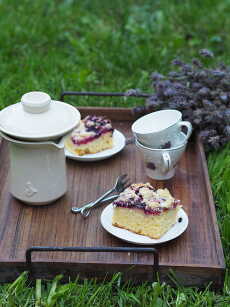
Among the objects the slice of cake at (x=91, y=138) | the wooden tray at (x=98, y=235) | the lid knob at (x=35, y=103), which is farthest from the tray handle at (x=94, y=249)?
the slice of cake at (x=91, y=138)

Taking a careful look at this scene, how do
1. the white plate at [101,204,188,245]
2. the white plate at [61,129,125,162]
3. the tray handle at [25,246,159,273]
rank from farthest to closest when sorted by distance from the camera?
1. the white plate at [61,129,125,162]
2. the white plate at [101,204,188,245]
3. the tray handle at [25,246,159,273]

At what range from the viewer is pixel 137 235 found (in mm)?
1885

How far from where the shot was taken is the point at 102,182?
2.25 m

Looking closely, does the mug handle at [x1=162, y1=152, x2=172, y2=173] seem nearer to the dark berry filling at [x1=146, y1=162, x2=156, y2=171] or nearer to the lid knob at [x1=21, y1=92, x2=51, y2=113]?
the dark berry filling at [x1=146, y1=162, x2=156, y2=171]

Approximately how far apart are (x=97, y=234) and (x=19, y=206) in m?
0.32

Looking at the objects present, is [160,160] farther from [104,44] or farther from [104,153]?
[104,44]

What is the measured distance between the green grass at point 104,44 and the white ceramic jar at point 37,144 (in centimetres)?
70

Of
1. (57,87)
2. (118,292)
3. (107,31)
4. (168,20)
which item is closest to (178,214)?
(118,292)

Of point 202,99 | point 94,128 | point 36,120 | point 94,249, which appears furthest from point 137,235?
point 202,99

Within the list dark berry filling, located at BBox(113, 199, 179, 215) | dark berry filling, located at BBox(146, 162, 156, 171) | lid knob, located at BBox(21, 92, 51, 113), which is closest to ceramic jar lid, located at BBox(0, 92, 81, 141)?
lid knob, located at BBox(21, 92, 51, 113)

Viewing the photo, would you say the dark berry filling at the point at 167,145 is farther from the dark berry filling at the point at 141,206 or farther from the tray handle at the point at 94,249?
the tray handle at the point at 94,249

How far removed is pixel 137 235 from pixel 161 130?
18.8 inches

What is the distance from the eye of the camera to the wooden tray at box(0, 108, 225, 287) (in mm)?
1791

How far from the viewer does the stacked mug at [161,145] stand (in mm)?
2189
